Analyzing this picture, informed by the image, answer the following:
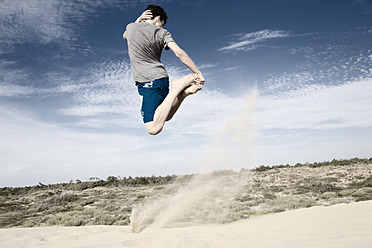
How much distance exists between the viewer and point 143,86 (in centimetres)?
407

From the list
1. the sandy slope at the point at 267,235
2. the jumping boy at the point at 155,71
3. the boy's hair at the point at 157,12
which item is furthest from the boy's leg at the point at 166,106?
the sandy slope at the point at 267,235

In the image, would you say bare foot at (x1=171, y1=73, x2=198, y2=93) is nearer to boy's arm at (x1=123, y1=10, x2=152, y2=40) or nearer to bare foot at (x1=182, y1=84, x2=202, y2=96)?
bare foot at (x1=182, y1=84, x2=202, y2=96)

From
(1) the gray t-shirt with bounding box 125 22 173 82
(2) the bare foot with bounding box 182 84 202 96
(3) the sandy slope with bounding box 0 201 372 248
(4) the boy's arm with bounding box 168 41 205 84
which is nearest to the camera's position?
(4) the boy's arm with bounding box 168 41 205 84

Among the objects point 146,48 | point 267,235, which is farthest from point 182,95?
point 267,235

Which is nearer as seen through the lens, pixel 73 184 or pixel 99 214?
pixel 99 214

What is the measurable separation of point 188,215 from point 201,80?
8678 mm

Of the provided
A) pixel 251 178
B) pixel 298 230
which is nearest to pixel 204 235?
pixel 298 230

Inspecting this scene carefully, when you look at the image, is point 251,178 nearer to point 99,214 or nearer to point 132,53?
point 99,214

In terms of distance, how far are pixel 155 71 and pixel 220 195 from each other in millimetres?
13086

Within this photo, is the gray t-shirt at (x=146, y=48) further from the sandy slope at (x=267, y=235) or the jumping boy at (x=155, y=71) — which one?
the sandy slope at (x=267, y=235)

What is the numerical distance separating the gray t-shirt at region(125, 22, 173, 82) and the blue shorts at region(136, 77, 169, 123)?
68 millimetres

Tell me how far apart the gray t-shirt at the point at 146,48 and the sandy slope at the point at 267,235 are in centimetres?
262

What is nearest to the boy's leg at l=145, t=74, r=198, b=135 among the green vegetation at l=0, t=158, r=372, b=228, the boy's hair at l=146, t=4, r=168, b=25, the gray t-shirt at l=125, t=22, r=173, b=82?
the gray t-shirt at l=125, t=22, r=173, b=82

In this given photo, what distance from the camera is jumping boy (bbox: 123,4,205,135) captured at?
3904 mm
